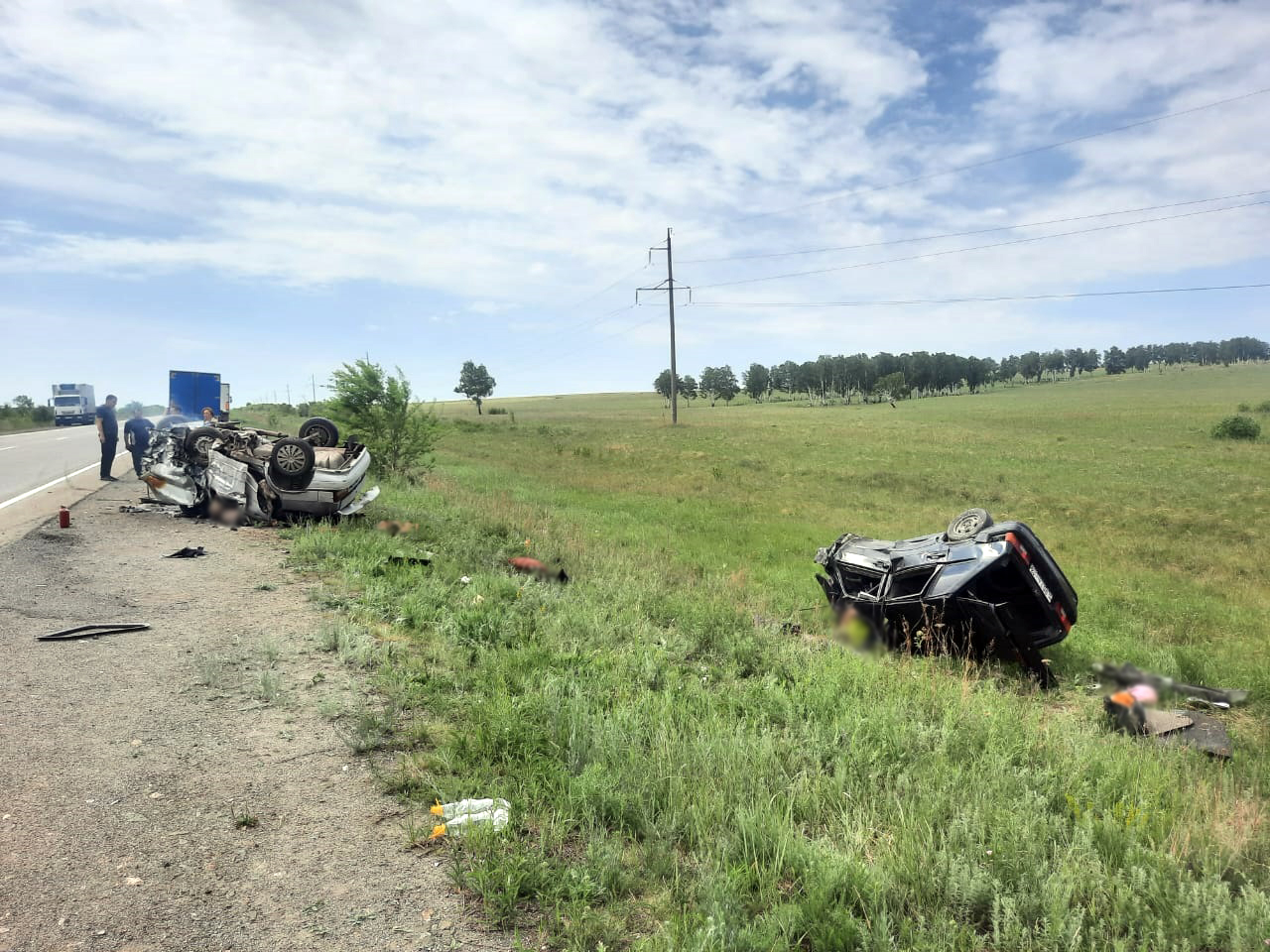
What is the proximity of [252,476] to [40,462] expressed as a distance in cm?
1476

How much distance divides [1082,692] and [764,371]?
536 feet

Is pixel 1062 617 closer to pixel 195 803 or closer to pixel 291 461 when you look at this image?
pixel 195 803

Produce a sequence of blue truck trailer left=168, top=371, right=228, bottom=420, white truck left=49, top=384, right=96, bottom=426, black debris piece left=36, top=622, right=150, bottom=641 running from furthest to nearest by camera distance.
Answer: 1. white truck left=49, top=384, right=96, bottom=426
2. blue truck trailer left=168, top=371, right=228, bottom=420
3. black debris piece left=36, top=622, right=150, bottom=641

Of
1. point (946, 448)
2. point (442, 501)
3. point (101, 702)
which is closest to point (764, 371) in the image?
point (946, 448)

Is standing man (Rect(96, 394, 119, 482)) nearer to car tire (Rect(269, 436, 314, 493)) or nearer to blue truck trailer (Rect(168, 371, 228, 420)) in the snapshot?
car tire (Rect(269, 436, 314, 493))

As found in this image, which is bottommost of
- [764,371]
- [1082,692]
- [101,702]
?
[1082,692]

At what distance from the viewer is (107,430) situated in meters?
17.1

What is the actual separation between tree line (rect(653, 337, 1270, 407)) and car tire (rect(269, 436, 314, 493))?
129 meters

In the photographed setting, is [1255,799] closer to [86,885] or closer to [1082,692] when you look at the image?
[1082,692]

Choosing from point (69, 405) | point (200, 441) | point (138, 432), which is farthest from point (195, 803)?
point (69, 405)

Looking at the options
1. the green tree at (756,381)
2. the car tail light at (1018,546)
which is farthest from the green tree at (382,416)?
the green tree at (756,381)

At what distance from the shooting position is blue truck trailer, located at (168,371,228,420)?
99.0ft

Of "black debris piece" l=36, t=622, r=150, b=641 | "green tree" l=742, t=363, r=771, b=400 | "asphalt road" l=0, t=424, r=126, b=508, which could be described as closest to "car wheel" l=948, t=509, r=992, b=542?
"black debris piece" l=36, t=622, r=150, b=641

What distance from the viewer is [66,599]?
23.6 feet
